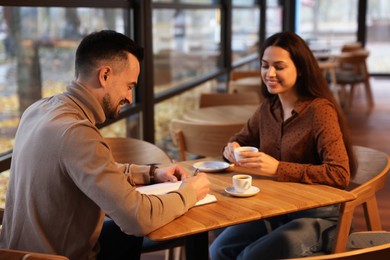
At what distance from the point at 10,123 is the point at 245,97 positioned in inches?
80.8

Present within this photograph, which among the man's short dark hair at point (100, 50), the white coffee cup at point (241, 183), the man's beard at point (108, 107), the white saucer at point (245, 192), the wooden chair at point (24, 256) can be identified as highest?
the man's short dark hair at point (100, 50)

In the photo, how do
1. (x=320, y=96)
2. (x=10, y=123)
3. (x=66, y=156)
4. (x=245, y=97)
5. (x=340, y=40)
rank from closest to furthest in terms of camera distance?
(x=66, y=156) → (x=320, y=96) → (x=10, y=123) → (x=245, y=97) → (x=340, y=40)

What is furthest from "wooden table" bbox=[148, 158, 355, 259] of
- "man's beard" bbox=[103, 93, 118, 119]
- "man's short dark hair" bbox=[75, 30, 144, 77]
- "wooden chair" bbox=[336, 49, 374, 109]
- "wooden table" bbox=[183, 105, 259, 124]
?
"wooden chair" bbox=[336, 49, 374, 109]

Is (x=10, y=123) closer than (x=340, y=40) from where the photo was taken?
Yes

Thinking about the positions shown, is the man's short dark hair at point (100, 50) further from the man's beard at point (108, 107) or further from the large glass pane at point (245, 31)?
the large glass pane at point (245, 31)

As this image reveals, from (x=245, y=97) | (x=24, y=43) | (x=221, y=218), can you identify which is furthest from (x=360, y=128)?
(x=221, y=218)

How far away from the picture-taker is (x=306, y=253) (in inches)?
76.9

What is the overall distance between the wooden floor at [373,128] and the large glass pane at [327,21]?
2.28 metres

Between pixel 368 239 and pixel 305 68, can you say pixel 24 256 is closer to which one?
pixel 368 239

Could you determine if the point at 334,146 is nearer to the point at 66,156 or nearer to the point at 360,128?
the point at 66,156

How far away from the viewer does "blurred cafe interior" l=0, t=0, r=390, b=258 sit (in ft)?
9.77

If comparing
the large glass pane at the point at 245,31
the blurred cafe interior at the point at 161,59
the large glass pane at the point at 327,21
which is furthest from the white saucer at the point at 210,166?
the large glass pane at the point at 327,21

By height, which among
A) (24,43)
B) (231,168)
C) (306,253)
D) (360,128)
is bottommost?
(360,128)

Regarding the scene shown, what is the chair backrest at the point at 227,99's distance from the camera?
14.4ft
